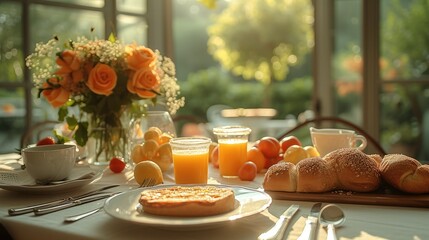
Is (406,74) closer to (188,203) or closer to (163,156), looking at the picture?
(163,156)

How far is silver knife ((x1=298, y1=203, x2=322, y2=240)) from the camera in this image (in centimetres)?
76

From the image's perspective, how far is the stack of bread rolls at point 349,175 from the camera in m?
1.00

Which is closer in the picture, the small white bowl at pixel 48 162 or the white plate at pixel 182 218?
the white plate at pixel 182 218

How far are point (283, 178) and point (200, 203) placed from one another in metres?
0.30

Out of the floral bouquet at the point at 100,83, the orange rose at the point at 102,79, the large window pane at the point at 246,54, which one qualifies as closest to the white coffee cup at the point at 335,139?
the floral bouquet at the point at 100,83

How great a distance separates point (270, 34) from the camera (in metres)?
6.91

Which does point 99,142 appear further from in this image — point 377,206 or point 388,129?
point 388,129

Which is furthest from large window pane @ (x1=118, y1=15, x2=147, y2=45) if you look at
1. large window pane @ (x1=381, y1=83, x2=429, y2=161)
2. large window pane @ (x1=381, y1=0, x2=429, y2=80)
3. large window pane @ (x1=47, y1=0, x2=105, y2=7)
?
large window pane @ (x1=381, y1=83, x2=429, y2=161)

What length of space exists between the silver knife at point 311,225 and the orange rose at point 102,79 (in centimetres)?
81

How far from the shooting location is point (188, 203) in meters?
0.82

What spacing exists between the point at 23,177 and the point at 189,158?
0.47 m

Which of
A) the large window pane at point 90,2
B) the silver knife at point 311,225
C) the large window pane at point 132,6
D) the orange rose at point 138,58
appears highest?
the large window pane at point 132,6

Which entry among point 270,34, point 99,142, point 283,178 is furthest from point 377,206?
point 270,34

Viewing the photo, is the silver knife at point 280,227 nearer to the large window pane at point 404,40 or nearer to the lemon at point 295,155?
the lemon at point 295,155
